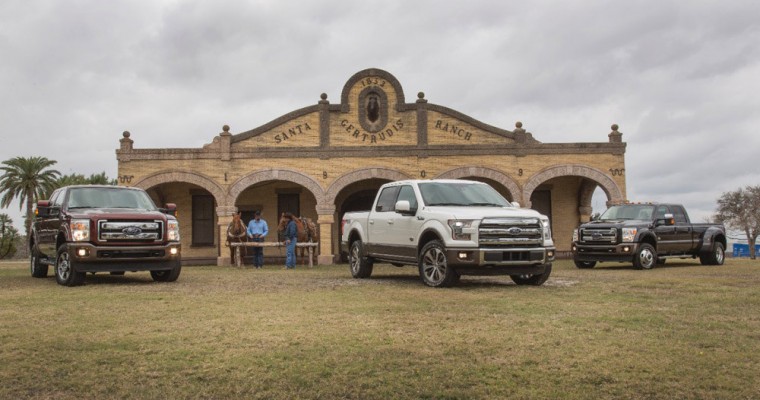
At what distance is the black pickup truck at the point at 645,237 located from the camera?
17.8m

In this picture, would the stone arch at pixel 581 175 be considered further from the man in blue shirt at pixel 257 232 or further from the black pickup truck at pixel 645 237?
the man in blue shirt at pixel 257 232

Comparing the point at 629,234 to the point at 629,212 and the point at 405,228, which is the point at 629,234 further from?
the point at 405,228

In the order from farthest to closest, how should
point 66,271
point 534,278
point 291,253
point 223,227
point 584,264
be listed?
point 223,227
point 291,253
point 584,264
point 66,271
point 534,278

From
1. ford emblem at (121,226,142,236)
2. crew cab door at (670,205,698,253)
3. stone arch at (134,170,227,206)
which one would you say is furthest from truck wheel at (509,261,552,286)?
stone arch at (134,170,227,206)

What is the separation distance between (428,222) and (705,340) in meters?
6.01

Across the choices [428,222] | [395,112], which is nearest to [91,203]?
[428,222]

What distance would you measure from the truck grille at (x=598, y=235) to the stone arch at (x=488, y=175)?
7193mm

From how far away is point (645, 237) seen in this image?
18141 millimetres

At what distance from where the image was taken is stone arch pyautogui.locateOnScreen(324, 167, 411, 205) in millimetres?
25391

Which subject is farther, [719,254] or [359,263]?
[719,254]

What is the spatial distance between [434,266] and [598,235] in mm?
7848

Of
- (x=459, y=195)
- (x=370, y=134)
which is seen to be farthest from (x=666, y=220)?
(x=370, y=134)

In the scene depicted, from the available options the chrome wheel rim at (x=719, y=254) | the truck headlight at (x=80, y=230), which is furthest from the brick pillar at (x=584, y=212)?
the truck headlight at (x=80, y=230)

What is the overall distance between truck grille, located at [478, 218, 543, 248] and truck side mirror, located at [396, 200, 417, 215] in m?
1.53
